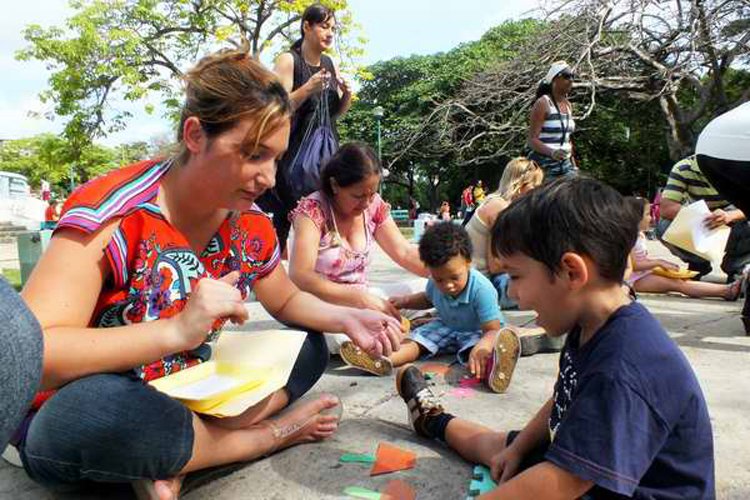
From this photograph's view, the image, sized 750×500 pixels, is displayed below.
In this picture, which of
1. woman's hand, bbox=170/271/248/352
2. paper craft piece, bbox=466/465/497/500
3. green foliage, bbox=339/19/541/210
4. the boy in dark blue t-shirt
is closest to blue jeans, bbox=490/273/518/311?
paper craft piece, bbox=466/465/497/500

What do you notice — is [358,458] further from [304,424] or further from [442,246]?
[442,246]

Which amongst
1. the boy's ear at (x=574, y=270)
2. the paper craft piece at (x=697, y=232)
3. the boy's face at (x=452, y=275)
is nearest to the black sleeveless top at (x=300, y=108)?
the boy's face at (x=452, y=275)

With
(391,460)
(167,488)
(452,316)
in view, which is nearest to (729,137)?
(452,316)

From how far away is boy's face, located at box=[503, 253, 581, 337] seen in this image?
1293 millimetres

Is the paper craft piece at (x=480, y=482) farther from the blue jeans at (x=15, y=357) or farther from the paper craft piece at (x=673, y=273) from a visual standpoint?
the paper craft piece at (x=673, y=273)

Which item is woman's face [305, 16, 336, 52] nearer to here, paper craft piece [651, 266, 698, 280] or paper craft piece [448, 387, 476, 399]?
paper craft piece [448, 387, 476, 399]

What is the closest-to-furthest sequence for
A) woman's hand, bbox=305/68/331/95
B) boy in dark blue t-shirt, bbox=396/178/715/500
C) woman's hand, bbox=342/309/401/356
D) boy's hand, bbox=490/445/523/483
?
boy in dark blue t-shirt, bbox=396/178/715/500, boy's hand, bbox=490/445/523/483, woman's hand, bbox=342/309/401/356, woman's hand, bbox=305/68/331/95

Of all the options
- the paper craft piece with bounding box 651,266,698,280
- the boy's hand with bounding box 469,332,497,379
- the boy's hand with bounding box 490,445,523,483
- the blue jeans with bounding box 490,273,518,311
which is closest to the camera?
the boy's hand with bounding box 490,445,523,483

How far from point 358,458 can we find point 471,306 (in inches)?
46.6

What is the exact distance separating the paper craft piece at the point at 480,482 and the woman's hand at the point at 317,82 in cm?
195

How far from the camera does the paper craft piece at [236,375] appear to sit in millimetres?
1530

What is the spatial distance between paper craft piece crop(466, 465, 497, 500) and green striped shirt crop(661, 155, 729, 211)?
3.47 metres

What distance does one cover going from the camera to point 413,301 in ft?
10.4

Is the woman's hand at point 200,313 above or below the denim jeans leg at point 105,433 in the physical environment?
above
